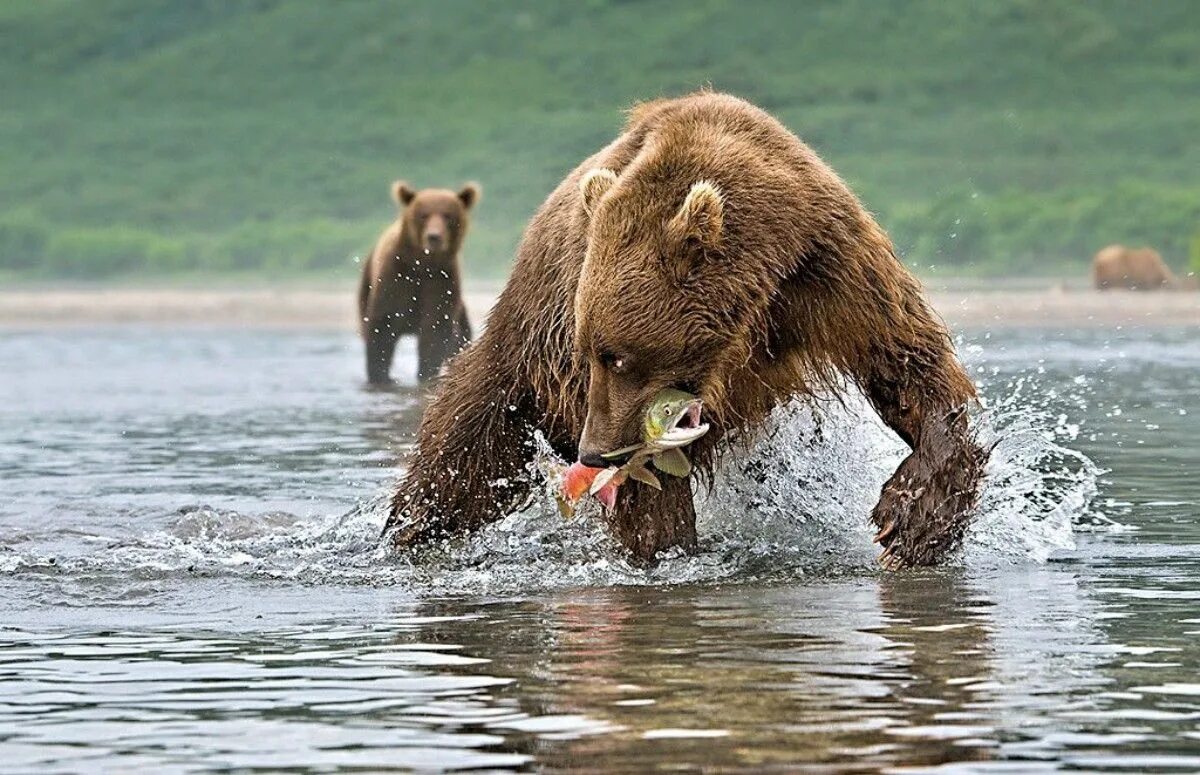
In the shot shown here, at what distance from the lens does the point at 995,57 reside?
192 feet

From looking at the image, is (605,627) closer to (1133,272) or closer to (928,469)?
(928,469)

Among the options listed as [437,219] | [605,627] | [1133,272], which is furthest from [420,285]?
[1133,272]

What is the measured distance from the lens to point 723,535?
7652mm

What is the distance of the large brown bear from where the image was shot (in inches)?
242

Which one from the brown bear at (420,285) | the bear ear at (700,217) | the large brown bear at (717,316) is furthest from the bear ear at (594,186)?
the brown bear at (420,285)

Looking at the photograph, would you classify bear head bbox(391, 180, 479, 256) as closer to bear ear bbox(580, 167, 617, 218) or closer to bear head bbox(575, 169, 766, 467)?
bear ear bbox(580, 167, 617, 218)

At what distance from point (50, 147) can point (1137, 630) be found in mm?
55262

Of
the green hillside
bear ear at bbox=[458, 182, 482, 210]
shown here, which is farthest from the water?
the green hillside

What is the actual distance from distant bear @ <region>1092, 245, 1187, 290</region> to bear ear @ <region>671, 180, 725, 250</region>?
76.4 ft

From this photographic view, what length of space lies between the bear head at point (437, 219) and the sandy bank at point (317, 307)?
18.4 ft

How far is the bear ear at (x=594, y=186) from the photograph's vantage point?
6.48m

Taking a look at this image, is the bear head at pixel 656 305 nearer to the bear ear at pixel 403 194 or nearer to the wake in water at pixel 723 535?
the wake in water at pixel 723 535

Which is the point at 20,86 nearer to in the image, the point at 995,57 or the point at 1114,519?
the point at 995,57

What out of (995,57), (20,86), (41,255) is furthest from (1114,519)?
(20,86)
